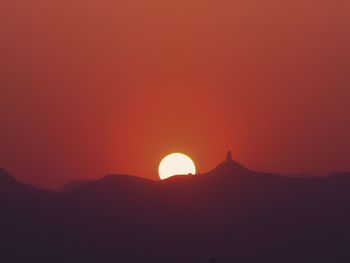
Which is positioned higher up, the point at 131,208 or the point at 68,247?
the point at 131,208

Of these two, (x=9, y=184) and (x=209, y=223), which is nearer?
(x=209, y=223)

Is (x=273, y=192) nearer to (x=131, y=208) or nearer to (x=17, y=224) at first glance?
(x=131, y=208)

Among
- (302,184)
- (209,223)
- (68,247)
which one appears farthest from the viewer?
(302,184)

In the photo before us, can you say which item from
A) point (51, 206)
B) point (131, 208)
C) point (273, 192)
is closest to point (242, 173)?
point (273, 192)

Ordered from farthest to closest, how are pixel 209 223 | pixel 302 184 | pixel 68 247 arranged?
1. pixel 302 184
2. pixel 209 223
3. pixel 68 247

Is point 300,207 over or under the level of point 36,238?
over

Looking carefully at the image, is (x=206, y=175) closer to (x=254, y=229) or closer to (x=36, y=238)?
(x=254, y=229)
